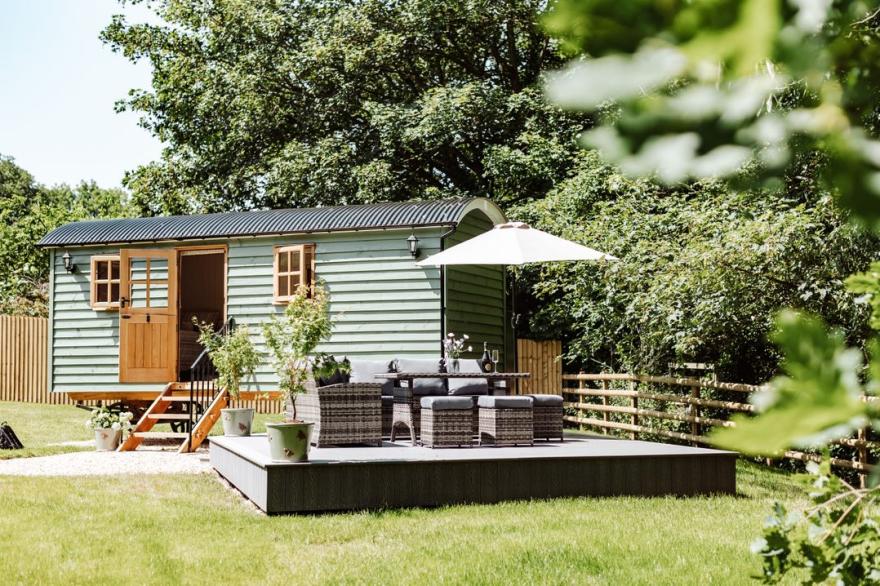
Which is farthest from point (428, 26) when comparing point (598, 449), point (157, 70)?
point (598, 449)

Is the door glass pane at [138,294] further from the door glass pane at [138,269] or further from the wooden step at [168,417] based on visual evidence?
the wooden step at [168,417]

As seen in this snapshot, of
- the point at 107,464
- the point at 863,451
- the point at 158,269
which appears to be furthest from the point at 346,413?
the point at 158,269

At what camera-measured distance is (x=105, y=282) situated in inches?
479

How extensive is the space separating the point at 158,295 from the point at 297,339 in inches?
241

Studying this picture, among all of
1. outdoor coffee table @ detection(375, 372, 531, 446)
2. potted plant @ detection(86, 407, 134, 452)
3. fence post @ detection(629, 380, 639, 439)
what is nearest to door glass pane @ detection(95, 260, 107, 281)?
potted plant @ detection(86, 407, 134, 452)

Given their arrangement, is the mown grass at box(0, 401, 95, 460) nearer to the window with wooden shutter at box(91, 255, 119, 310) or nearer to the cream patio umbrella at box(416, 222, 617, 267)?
the window with wooden shutter at box(91, 255, 119, 310)

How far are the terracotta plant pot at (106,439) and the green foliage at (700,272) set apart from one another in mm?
5328

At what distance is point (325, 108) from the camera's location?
55.7ft

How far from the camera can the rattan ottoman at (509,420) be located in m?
7.71

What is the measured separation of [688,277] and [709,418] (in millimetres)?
1852

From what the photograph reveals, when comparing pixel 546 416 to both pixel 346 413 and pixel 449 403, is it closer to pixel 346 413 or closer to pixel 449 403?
pixel 449 403

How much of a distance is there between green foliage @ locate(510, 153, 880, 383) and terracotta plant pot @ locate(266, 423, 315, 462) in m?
3.92

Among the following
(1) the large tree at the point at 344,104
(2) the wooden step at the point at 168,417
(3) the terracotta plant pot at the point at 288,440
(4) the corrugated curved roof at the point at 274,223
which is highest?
(1) the large tree at the point at 344,104

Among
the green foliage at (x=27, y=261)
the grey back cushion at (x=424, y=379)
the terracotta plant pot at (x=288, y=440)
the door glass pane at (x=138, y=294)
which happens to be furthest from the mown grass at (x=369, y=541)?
the green foliage at (x=27, y=261)
